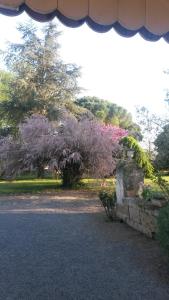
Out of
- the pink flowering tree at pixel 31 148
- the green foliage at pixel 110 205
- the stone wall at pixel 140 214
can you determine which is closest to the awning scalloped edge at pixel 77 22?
the stone wall at pixel 140 214

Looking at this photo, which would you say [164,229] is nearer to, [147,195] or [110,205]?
[147,195]

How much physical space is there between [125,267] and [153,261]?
1.78 feet

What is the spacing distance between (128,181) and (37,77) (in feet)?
74.4

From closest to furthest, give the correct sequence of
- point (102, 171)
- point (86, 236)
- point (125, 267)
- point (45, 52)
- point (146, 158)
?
point (125, 267), point (86, 236), point (146, 158), point (102, 171), point (45, 52)

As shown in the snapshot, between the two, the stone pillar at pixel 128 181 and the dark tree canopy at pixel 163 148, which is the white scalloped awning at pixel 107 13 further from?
the stone pillar at pixel 128 181

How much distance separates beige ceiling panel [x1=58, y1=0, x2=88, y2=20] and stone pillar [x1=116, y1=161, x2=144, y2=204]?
7468 mm

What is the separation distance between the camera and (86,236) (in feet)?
25.3

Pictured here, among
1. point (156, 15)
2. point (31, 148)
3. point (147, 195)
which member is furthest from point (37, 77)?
point (156, 15)

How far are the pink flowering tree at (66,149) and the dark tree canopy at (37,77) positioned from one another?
36.5 ft

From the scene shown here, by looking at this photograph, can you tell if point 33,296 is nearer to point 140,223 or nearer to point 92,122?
point 140,223

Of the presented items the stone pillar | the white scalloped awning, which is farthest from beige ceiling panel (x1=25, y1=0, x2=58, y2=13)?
the stone pillar

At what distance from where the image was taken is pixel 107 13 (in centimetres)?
229

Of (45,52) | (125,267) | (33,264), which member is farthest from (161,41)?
(45,52)

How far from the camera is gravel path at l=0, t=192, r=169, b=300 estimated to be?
14.5 ft
